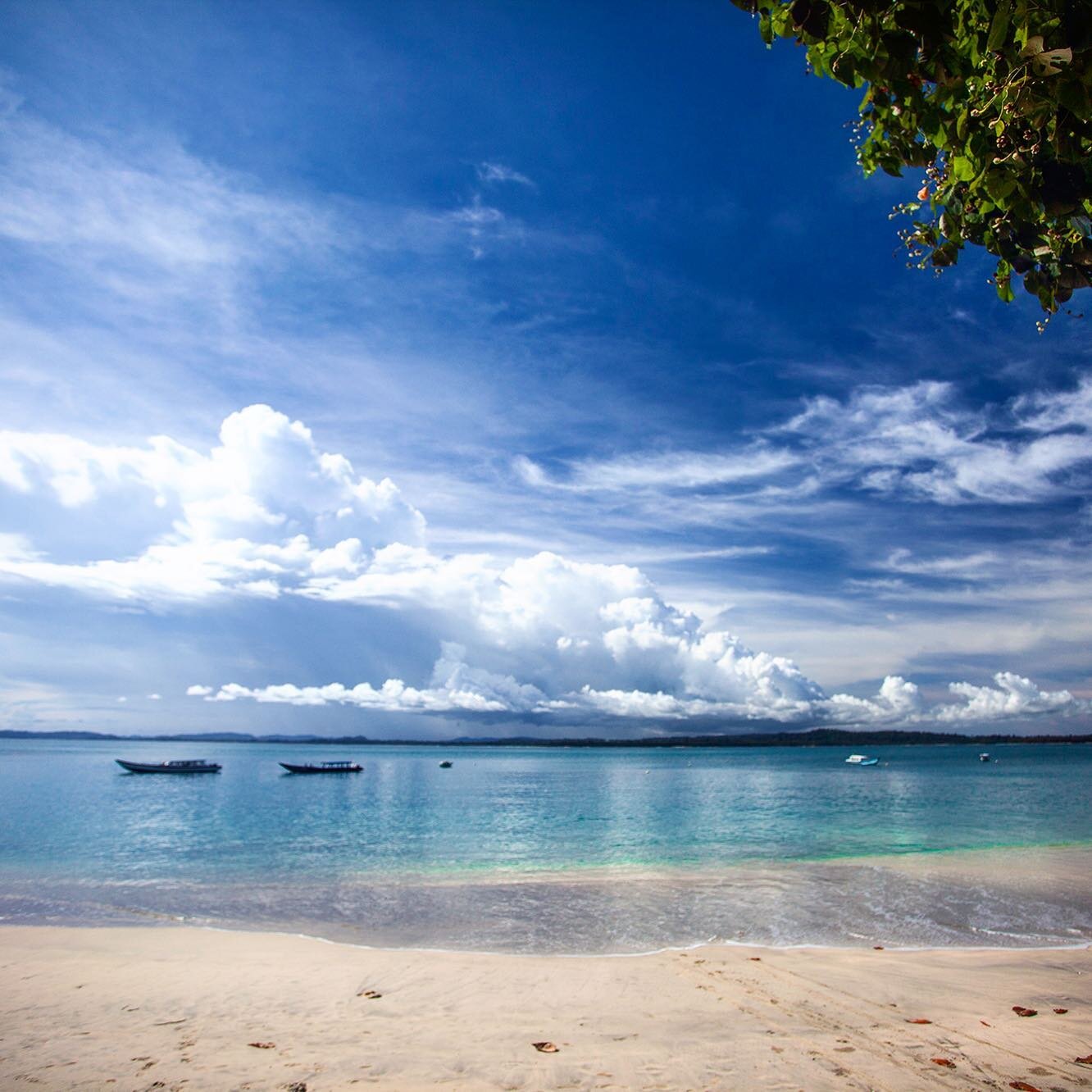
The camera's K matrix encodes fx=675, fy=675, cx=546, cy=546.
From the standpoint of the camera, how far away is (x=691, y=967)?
1285 cm

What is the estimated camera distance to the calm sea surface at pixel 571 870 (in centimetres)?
1734

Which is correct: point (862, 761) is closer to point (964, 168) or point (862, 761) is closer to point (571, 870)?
point (571, 870)

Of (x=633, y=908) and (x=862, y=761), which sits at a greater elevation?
(x=633, y=908)

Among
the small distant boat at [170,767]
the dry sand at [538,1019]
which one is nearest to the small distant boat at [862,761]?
the small distant boat at [170,767]

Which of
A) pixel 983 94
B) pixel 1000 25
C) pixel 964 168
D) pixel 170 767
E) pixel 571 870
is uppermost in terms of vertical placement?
pixel 983 94

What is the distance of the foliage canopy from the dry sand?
27.9 ft

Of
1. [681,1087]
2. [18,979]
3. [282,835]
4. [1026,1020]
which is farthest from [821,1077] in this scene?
[282,835]

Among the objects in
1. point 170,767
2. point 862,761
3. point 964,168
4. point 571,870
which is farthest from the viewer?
point 862,761

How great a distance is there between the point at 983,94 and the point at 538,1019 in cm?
1167

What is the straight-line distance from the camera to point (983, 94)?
4930 mm

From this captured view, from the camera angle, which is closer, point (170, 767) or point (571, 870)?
point (571, 870)

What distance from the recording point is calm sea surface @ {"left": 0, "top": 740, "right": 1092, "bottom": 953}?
1734 centimetres

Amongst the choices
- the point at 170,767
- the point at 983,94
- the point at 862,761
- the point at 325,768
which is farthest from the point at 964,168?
the point at 862,761

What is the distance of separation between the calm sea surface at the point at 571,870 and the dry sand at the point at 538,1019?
282cm
